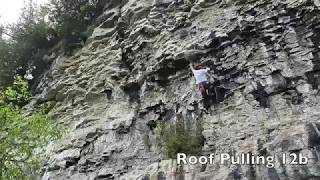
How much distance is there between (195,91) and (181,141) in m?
2.63

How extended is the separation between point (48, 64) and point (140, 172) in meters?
12.6

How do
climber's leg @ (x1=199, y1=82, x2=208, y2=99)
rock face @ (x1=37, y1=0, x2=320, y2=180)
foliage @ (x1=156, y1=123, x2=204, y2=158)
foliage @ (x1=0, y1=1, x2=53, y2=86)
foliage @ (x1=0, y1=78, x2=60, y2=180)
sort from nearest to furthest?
rock face @ (x1=37, y1=0, x2=320, y2=180) < foliage @ (x1=156, y1=123, x2=204, y2=158) < foliage @ (x1=0, y1=78, x2=60, y2=180) < climber's leg @ (x1=199, y1=82, x2=208, y2=99) < foliage @ (x1=0, y1=1, x2=53, y2=86)

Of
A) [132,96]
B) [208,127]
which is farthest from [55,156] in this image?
[208,127]

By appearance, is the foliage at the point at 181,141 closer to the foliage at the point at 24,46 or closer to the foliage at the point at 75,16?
the foliage at the point at 75,16

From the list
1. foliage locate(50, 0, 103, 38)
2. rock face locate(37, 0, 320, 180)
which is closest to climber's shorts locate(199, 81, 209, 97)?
rock face locate(37, 0, 320, 180)

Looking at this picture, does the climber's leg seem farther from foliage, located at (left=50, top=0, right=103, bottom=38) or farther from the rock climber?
foliage, located at (left=50, top=0, right=103, bottom=38)

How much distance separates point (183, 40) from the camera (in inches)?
618

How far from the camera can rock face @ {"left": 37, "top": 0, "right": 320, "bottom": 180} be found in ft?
35.4

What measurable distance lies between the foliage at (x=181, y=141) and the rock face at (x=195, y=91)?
0.24 meters

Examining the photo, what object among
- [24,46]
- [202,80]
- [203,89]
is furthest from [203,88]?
[24,46]

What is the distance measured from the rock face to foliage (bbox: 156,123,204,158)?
241 mm

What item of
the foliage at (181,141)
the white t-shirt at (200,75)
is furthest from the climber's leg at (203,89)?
the foliage at (181,141)

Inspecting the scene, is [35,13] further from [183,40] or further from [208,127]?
[208,127]

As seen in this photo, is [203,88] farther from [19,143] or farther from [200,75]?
[19,143]
